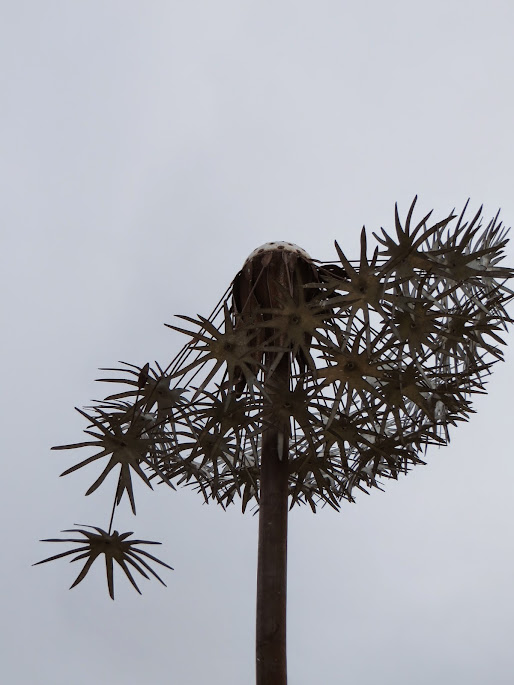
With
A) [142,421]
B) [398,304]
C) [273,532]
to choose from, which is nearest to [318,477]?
[273,532]

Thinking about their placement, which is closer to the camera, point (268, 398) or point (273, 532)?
point (268, 398)

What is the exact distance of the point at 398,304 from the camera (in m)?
5.08

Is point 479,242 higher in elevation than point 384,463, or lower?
higher

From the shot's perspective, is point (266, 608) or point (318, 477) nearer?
point (266, 608)

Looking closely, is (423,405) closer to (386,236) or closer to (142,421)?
(386,236)

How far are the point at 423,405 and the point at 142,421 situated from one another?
83.6 inches

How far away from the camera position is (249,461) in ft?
24.3

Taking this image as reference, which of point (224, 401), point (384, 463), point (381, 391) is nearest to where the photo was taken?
point (381, 391)

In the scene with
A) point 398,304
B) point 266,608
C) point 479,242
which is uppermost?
point 479,242

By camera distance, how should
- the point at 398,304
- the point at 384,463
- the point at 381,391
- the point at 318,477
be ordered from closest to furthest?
the point at 398,304 < the point at 381,391 < the point at 318,477 < the point at 384,463

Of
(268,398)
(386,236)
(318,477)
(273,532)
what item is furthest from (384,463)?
(386,236)

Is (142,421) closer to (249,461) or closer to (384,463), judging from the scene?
(249,461)

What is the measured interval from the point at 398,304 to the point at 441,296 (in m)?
0.33

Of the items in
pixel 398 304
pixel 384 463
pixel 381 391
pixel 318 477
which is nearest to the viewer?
pixel 398 304
